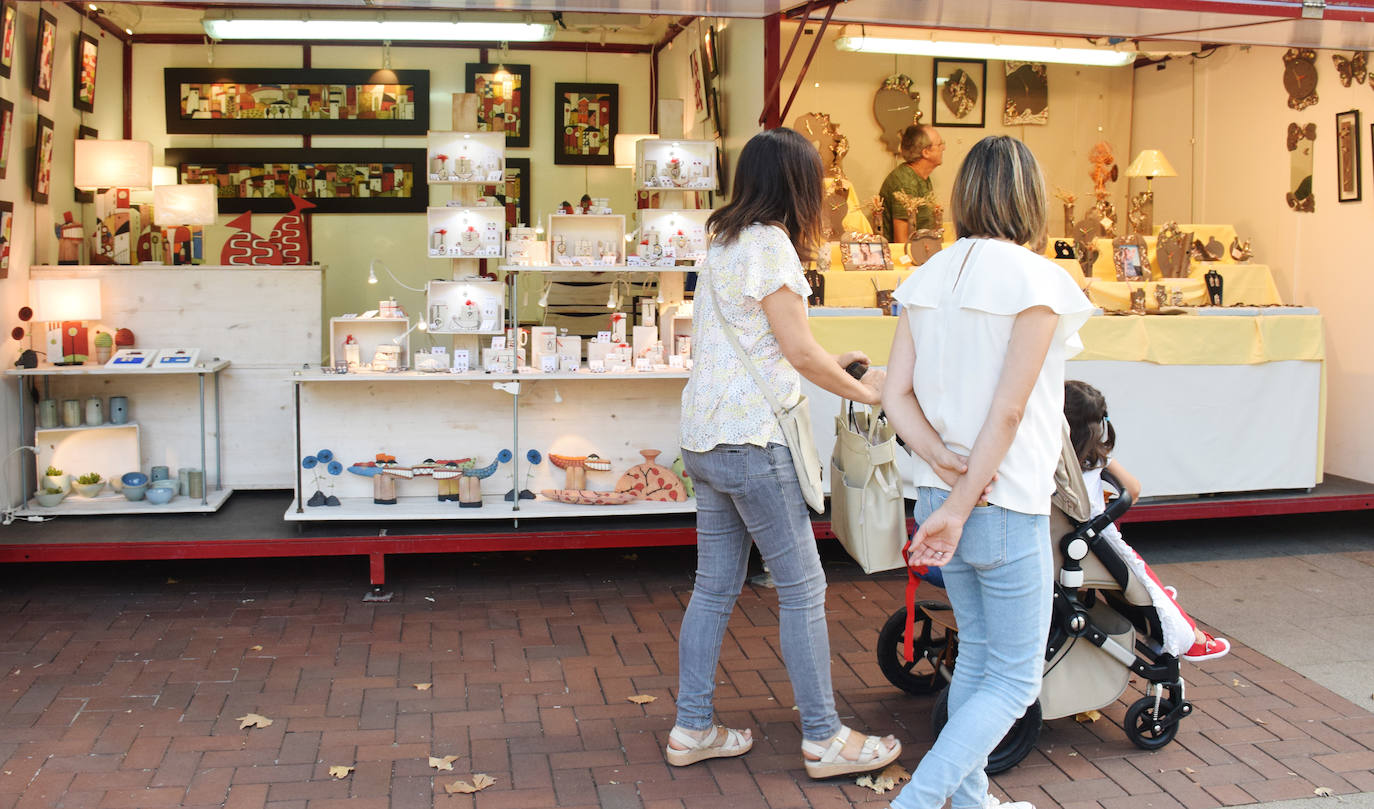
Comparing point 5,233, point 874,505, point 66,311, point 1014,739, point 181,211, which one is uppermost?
point 181,211

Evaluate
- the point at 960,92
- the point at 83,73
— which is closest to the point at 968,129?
the point at 960,92

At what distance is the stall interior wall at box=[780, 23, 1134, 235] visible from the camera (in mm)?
9180

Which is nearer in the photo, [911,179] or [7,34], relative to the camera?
[7,34]

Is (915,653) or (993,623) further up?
(993,623)

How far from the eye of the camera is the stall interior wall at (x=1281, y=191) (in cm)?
728

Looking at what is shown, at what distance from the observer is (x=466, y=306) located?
6.06 metres

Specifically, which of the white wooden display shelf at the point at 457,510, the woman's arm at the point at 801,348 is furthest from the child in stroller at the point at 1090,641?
the white wooden display shelf at the point at 457,510

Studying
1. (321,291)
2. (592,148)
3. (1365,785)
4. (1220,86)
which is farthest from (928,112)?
(1365,785)

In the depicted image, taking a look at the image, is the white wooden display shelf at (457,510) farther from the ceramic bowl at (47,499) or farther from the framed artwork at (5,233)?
the framed artwork at (5,233)

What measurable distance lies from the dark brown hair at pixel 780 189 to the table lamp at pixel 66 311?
409cm

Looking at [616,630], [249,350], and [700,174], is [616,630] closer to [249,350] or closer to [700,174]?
[700,174]

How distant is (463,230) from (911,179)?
12.1 feet

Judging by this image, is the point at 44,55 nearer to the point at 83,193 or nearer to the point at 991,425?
the point at 83,193

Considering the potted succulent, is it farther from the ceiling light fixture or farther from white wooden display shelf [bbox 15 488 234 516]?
the ceiling light fixture
